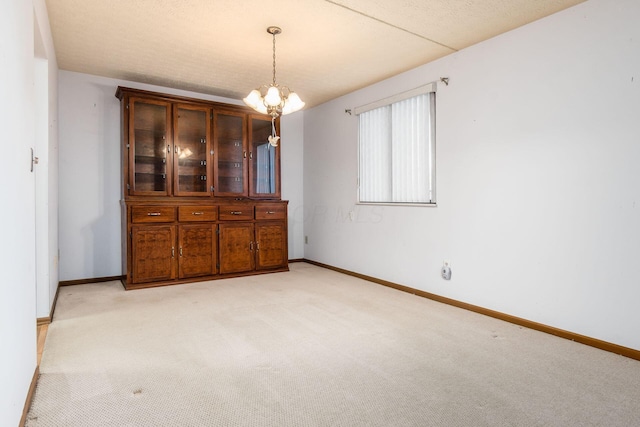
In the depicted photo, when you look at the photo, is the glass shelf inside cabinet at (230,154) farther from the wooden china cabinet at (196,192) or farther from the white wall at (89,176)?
the white wall at (89,176)

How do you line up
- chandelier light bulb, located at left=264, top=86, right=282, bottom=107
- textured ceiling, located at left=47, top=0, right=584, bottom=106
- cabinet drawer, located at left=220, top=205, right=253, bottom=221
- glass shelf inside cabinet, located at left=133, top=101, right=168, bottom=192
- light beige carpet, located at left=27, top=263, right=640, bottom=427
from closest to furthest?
light beige carpet, located at left=27, top=263, right=640, bottom=427 → textured ceiling, located at left=47, top=0, right=584, bottom=106 → chandelier light bulb, located at left=264, top=86, right=282, bottom=107 → glass shelf inside cabinet, located at left=133, top=101, right=168, bottom=192 → cabinet drawer, located at left=220, top=205, right=253, bottom=221

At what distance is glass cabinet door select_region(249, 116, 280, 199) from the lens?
498 centimetres

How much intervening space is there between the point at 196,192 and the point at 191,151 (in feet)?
1.67

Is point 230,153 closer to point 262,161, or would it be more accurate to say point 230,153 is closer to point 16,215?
point 262,161

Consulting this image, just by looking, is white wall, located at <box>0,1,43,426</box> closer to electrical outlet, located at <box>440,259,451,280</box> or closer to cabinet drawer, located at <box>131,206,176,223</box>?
cabinet drawer, located at <box>131,206,176,223</box>

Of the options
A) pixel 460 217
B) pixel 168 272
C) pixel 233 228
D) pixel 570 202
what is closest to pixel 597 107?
pixel 570 202

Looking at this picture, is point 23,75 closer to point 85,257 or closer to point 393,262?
point 85,257

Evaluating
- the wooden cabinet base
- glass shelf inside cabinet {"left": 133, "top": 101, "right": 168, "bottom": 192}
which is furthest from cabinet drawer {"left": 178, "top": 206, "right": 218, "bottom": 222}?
glass shelf inside cabinet {"left": 133, "top": 101, "right": 168, "bottom": 192}

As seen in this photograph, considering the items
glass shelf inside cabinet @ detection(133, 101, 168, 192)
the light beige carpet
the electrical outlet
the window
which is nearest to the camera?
the light beige carpet

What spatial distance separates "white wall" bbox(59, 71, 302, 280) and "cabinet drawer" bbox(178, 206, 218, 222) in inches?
35.3

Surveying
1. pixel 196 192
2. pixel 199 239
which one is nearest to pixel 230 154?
pixel 196 192

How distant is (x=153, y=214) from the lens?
4.15 metres

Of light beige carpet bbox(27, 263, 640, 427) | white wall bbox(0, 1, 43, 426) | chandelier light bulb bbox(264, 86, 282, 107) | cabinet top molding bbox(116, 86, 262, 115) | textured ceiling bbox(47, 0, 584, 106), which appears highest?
textured ceiling bbox(47, 0, 584, 106)

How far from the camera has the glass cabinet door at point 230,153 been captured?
477 centimetres
